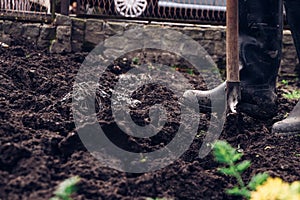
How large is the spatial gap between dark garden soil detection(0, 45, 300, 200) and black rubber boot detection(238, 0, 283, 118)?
0.13 meters

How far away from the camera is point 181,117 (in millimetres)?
3389

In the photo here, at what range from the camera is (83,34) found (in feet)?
16.4

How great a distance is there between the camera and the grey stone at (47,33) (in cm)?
486

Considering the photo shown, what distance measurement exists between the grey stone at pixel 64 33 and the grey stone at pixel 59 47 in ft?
0.13

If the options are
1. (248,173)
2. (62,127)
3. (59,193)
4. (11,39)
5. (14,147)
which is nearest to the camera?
(59,193)

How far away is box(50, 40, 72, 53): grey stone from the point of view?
15.8 feet

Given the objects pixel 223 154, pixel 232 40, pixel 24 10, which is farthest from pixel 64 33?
pixel 223 154

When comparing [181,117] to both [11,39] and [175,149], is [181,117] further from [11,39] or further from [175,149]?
[11,39]

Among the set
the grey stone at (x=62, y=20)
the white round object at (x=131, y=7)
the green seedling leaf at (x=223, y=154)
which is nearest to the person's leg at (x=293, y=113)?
the green seedling leaf at (x=223, y=154)

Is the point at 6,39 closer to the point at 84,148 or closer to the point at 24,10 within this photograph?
the point at 24,10

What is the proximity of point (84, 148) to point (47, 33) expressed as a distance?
2.51 metres

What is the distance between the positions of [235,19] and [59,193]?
1.80 metres

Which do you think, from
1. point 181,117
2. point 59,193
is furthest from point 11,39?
point 59,193

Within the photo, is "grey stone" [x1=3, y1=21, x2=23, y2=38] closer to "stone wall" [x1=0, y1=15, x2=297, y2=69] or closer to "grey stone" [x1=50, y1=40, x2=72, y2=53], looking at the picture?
"stone wall" [x1=0, y1=15, x2=297, y2=69]
